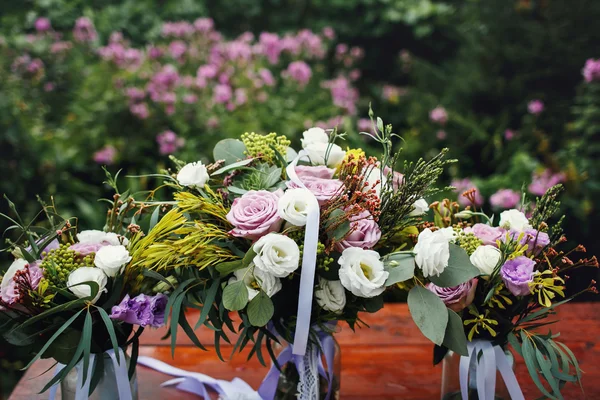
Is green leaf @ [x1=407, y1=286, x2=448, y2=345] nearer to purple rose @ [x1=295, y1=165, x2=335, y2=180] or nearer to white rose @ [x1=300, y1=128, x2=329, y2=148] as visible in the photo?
purple rose @ [x1=295, y1=165, x2=335, y2=180]

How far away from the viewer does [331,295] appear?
947 millimetres

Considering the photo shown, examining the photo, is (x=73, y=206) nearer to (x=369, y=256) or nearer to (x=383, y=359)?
(x=383, y=359)

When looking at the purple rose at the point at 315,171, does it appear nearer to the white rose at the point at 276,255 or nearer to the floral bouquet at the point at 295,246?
the floral bouquet at the point at 295,246

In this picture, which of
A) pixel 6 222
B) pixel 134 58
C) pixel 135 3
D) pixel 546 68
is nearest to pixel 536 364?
pixel 6 222

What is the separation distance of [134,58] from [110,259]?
8.50 feet

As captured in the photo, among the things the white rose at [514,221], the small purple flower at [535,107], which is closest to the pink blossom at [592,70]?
the small purple flower at [535,107]

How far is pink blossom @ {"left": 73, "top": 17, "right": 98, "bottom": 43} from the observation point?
11.5 ft

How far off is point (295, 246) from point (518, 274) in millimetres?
334

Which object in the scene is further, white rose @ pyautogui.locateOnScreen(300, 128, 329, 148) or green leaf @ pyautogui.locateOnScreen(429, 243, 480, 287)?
white rose @ pyautogui.locateOnScreen(300, 128, 329, 148)

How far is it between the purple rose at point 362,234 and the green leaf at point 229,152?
259 mm

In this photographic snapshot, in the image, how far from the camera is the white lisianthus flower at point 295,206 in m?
0.89

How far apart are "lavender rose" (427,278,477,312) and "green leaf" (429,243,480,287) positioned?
0.04 metres

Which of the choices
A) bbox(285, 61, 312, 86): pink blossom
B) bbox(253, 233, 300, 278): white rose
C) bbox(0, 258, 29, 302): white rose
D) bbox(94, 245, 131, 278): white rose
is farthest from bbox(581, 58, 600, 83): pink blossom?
bbox(0, 258, 29, 302): white rose

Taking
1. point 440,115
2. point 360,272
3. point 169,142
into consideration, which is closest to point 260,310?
point 360,272
